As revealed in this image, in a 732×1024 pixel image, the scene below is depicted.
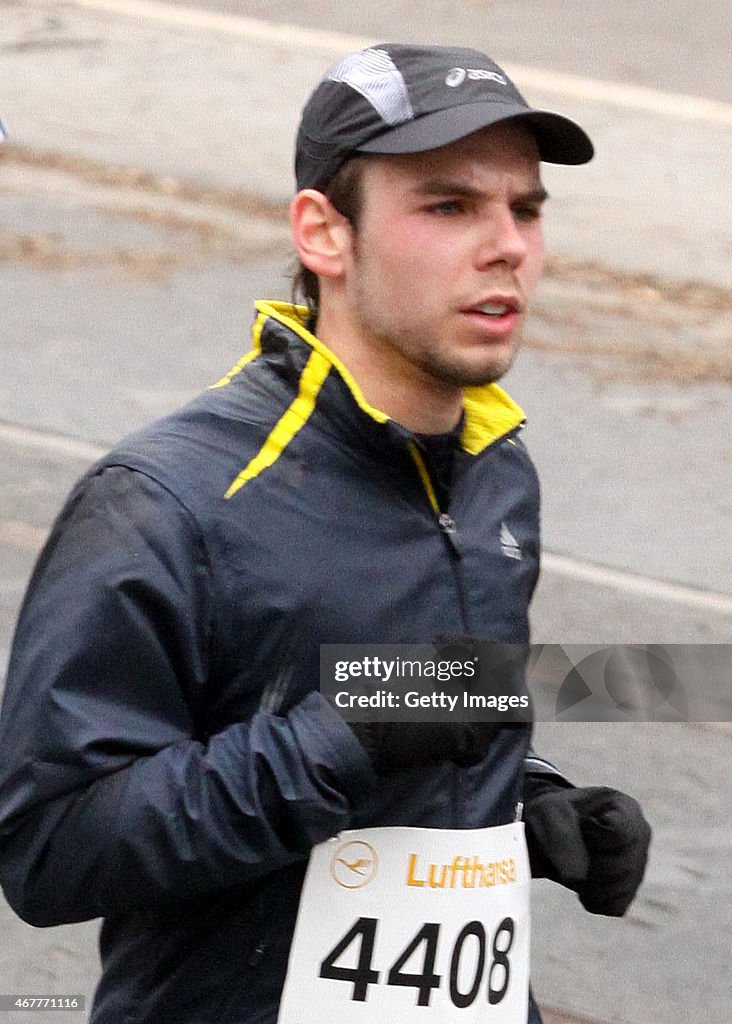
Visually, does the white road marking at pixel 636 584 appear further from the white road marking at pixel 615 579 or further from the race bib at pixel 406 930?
the race bib at pixel 406 930

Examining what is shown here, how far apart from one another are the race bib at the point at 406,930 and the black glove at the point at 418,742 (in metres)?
0.17

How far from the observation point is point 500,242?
277cm

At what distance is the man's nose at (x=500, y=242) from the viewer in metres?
2.76

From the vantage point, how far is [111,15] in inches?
586

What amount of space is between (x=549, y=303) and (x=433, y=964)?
739 cm

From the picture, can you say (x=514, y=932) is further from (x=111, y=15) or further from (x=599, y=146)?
(x=111, y=15)

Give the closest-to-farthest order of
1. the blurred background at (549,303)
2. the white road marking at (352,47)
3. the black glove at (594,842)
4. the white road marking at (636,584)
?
1. the black glove at (594,842)
2. the blurred background at (549,303)
3. the white road marking at (636,584)
4. the white road marking at (352,47)

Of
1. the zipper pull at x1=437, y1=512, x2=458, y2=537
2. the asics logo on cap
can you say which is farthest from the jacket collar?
the asics logo on cap

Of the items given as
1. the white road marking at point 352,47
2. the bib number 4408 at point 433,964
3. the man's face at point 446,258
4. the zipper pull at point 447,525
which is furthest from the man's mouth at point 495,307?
the white road marking at point 352,47

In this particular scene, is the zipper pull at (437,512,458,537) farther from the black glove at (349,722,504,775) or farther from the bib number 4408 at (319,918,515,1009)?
the bib number 4408 at (319,918,515,1009)

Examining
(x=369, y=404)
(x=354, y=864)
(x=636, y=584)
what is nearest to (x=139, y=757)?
(x=354, y=864)

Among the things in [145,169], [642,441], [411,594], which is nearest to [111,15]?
[145,169]

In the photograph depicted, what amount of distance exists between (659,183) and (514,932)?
31.7 ft

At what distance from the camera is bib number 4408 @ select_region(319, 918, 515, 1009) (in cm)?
265
